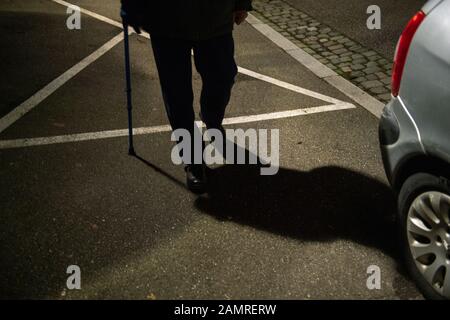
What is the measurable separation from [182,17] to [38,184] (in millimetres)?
1839

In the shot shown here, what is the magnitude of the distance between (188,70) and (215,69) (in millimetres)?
222

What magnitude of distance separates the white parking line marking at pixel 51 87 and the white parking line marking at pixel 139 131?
36 cm

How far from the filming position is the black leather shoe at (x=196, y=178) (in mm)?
3676

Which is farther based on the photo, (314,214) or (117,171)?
(117,171)

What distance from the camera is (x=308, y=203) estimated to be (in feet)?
11.7

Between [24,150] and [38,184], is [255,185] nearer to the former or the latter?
[38,184]

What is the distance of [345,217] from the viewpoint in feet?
11.2

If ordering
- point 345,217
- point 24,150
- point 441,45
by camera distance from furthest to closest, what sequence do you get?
point 24,150 → point 345,217 → point 441,45

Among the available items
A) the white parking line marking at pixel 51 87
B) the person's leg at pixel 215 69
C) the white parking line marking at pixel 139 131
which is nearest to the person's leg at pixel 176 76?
the person's leg at pixel 215 69

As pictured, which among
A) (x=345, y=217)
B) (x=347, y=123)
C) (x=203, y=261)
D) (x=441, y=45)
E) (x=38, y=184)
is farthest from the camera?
(x=347, y=123)

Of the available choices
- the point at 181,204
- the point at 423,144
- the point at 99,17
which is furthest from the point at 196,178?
the point at 99,17

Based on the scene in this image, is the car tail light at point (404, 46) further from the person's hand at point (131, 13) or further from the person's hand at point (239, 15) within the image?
the person's hand at point (131, 13)

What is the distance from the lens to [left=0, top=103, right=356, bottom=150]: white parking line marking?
4250 millimetres
